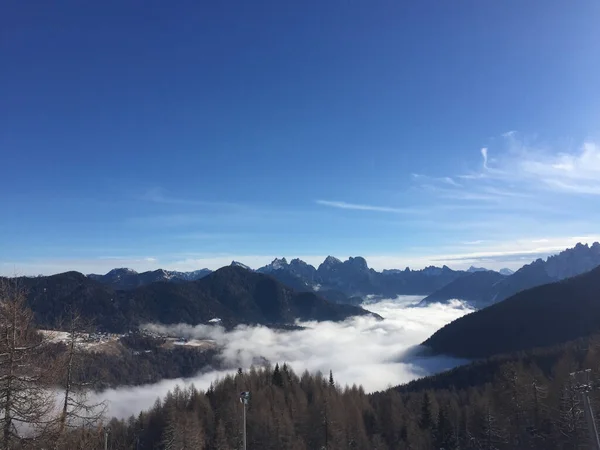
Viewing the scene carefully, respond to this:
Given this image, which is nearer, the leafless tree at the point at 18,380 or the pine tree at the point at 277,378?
the leafless tree at the point at 18,380

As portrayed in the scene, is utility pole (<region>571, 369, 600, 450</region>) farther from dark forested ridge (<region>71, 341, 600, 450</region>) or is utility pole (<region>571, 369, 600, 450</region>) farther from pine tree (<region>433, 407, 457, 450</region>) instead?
pine tree (<region>433, 407, 457, 450</region>)

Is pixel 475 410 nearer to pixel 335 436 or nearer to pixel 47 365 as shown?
pixel 335 436

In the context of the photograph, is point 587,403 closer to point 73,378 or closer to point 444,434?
point 73,378

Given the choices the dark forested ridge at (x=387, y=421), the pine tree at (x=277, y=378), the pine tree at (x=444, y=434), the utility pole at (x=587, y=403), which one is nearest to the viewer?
the utility pole at (x=587, y=403)

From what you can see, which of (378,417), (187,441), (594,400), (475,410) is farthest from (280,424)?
(594,400)

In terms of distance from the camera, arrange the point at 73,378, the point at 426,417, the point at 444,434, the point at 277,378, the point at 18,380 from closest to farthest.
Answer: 1. the point at 18,380
2. the point at 73,378
3. the point at 444,434
4. the point at 426,417
5. the point at 277,378

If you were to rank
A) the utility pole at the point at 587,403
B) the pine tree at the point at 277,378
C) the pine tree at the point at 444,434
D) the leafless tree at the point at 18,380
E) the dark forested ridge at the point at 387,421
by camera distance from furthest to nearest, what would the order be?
1. the pine tree at the point at 277,378
2. the pine tree at the point at 444,434
3. the dark forested ridge at the point at 387,421
4. the utility pole at the point at 587,403
5. the leafless tree at the point at 18,380

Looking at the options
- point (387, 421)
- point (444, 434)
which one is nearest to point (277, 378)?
point (387, 421)

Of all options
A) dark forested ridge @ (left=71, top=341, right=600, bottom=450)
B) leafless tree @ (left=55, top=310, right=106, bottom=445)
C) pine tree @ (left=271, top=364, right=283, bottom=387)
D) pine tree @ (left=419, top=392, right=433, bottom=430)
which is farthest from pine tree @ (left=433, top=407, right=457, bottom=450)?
leafless tree @ (left=55, top=310, right=106, bottom=445)

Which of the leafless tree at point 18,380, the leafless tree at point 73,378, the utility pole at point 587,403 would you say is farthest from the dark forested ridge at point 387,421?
the leafless tree at point 18,380

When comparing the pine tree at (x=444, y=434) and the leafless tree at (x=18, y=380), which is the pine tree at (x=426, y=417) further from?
the leafless tree at (x=18, y=380)

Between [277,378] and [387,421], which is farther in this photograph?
[277,378]

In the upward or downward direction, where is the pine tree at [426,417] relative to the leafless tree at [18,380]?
downward

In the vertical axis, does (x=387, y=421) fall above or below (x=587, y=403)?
below
